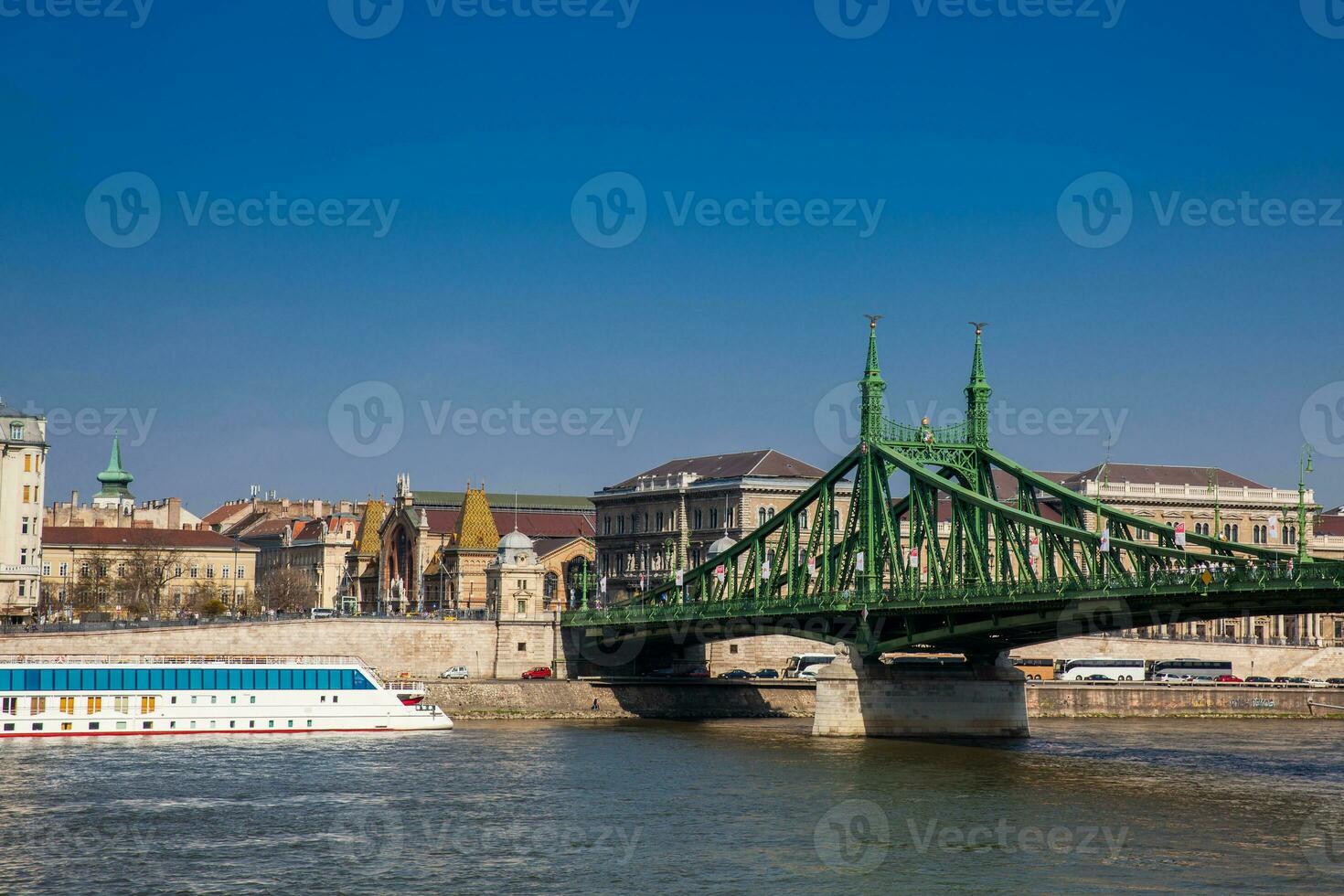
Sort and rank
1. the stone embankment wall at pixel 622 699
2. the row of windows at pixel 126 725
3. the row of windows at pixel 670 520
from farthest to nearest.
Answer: the row of windows at pixel 670 520
the stone embankment wall at pixel 622 699
the row of windows at pixel 126 725

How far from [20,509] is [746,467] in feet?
200

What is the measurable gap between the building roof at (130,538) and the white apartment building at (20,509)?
161 feet

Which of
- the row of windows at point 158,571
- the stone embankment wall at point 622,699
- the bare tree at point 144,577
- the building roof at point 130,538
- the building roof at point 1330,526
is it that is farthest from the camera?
the building roof at point 130,538

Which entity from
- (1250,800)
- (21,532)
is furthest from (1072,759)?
(21,532)

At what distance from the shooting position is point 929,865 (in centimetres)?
5028

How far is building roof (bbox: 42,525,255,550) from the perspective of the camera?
167 m

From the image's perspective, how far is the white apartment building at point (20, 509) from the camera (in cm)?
10812

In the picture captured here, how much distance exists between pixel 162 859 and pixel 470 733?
38886 millimetres

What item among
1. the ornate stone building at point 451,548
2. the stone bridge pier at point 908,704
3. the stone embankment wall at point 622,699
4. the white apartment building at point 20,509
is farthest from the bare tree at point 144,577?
the stone bridge pier at point 908,704

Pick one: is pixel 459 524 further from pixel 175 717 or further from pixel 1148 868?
pixel 1148 868

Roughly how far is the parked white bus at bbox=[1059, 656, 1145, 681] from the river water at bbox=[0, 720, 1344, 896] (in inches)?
1452

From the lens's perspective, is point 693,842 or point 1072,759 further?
point 1072,759

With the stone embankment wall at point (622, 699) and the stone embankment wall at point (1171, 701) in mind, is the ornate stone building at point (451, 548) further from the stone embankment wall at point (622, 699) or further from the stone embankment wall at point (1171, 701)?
the stone embankment wall at point (1171, 701)

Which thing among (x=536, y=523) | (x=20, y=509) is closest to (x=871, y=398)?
(x=20, y=509)
